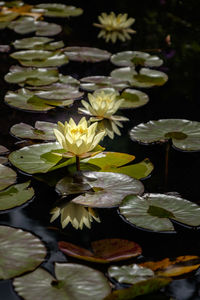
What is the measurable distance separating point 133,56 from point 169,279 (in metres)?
2.29

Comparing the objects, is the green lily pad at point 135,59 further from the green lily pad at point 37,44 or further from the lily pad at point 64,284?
the lily pad at point 64,284

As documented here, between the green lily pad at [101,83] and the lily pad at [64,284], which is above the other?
the green lily pad at [101,83]

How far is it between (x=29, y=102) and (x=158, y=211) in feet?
3.81

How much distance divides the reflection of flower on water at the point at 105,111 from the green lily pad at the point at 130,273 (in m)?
0.97

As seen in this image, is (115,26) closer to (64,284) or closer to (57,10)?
(57,10)

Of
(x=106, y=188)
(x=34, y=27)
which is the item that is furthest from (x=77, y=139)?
(x=34, y=27)

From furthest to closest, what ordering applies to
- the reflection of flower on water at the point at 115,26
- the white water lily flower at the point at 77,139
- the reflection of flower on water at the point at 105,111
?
the reflection of flower on water at the point at 115,26, the reflection of flower on water at the point at 105,111, the white water lily flower at the point at 77,139

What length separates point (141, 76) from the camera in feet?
9.52

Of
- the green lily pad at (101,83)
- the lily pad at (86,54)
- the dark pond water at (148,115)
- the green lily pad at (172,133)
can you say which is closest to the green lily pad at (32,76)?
the dark pond water at (148,115)

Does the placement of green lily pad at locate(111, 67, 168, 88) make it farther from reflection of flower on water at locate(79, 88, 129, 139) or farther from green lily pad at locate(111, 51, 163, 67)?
reflection of flower on water at locate(79, 88, 129, 139)

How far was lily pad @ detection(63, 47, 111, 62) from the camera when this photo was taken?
3.17 meters

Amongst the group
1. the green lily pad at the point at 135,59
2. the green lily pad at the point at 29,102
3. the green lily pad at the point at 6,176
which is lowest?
the green lily pad at the point at 6,176

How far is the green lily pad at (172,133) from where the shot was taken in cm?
206

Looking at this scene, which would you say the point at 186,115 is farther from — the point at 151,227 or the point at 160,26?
the point at 160,26
